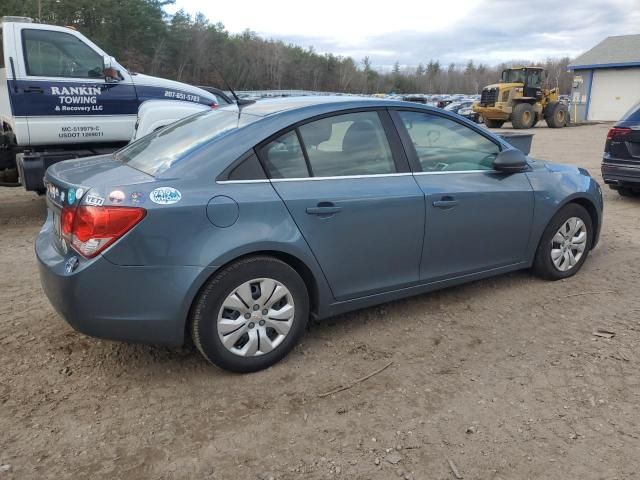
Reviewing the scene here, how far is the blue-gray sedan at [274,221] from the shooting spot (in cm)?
285

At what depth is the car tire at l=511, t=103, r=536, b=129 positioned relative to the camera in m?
26.2

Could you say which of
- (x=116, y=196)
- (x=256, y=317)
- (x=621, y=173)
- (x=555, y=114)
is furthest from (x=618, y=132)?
(x=555, y=114)

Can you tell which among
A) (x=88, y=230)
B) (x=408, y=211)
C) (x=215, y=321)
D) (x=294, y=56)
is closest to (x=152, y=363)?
(x=215, y=321)

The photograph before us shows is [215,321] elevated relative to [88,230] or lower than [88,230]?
lower

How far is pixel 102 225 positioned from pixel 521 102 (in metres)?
27.5

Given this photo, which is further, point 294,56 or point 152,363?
point 294,56

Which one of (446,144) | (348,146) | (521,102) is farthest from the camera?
(521,102)

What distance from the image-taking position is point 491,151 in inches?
167

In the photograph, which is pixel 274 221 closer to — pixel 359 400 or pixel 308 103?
pixel 308 103

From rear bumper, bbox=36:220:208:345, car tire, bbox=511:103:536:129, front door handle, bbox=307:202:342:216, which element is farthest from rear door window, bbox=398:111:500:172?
car tire, bbox=511:103:536:129

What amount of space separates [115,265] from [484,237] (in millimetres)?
2586

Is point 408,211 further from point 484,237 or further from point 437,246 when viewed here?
point 484,237

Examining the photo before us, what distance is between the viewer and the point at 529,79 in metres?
27.4

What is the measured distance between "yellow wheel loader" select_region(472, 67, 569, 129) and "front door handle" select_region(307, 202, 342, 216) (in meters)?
24.9
